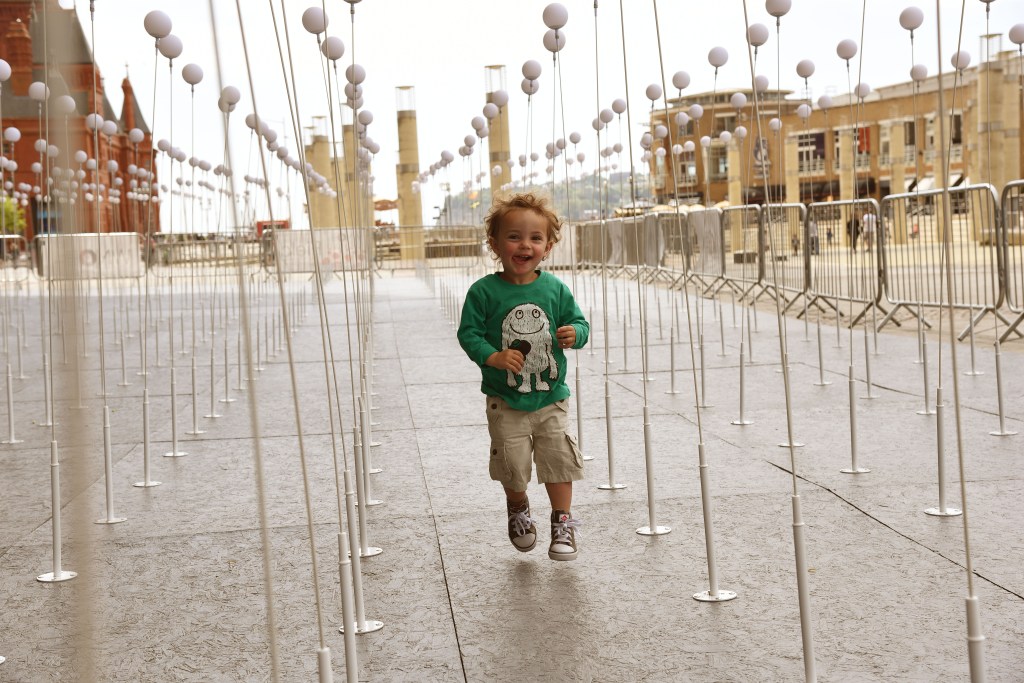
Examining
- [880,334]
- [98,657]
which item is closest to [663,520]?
[98,657]

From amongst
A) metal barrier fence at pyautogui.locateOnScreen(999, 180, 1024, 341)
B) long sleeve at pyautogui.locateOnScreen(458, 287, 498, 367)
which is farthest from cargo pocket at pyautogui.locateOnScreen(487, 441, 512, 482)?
metal barrier fence at pyautogui.locateOnScreen(999, 180, 1024, 341)

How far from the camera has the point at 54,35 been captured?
0.82 metres

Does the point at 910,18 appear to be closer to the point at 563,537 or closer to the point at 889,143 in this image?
the point at 563,537

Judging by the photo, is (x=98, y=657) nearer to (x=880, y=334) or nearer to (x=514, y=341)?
(x=514, y=341)

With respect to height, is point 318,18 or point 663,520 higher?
point 318,18

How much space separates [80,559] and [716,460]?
159 inches

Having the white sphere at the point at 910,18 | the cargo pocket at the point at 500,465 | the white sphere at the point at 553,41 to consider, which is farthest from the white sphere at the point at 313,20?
the white sphere at the point at 910,18

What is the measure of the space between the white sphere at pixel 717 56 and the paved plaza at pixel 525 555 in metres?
1.73

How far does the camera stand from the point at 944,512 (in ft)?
11.8

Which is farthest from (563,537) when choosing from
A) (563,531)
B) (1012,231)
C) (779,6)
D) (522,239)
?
(1012,231)

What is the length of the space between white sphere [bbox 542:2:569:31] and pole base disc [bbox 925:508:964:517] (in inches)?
88.6

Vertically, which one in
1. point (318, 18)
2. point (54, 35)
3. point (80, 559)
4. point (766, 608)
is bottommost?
point (766, 608)

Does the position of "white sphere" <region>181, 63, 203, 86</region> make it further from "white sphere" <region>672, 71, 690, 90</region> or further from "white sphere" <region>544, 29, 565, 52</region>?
"white sphere" <region>672, 71, 690, 90</region>

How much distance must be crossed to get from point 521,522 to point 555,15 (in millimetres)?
2146
